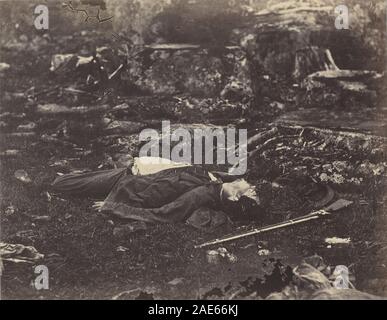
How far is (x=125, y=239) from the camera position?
792cm

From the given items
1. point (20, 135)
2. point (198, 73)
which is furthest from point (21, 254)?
point (198, 73)

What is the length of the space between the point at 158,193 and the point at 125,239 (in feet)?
2.71

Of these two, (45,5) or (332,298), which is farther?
(45,5)

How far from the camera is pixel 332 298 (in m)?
7.71

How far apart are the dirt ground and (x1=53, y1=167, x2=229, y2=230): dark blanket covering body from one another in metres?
0.16

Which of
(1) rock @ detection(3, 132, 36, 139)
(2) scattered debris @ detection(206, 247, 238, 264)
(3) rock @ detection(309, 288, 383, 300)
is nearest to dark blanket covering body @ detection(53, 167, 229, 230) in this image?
(2) scattered debris @ detection(206, 247, 238, 264)

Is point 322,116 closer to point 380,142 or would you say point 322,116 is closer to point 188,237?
point 380,142

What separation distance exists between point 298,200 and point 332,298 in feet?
4.80

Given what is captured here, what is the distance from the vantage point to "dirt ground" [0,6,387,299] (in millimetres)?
7805

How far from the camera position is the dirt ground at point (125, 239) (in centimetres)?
780

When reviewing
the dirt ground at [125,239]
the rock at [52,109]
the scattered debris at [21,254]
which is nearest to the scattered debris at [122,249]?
the dirt ground at [125,239]

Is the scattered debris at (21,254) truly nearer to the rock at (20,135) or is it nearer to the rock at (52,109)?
the rock at (20,135)

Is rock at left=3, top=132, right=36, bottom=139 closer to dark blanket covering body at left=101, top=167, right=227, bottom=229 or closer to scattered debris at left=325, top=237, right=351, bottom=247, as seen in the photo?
dark blanket covering body at left=101, top=167, right=227, bottom=229
